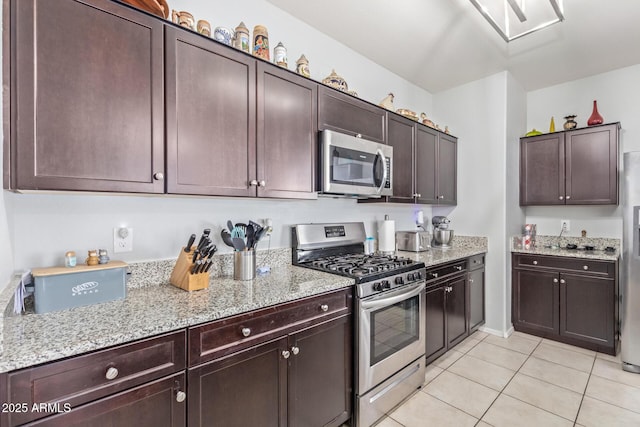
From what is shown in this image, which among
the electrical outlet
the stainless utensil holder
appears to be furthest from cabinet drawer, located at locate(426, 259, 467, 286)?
the electrical outlet

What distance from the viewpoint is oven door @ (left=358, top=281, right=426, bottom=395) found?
70.4 inches

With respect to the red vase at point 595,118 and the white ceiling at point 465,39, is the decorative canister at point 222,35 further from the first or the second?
the red vase at point 595,118

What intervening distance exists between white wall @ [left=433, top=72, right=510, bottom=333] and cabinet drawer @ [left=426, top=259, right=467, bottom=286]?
0.64 m

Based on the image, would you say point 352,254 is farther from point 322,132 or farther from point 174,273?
point 174,273

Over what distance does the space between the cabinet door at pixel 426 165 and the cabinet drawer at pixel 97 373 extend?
8.10 ft

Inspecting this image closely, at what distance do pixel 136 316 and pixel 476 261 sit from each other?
3085 millimetres

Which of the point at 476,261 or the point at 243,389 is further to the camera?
the point at 476,261

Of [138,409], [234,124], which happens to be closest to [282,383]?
[138,409]

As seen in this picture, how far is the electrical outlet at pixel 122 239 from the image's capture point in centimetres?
154

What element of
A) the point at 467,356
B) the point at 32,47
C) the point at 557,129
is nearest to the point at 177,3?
the point at 32,47

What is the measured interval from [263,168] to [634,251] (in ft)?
9.95

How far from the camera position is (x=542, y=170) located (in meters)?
3.42

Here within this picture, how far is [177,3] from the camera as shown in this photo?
176 centimetres

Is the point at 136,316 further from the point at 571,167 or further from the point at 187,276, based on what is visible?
the point at 571,167
